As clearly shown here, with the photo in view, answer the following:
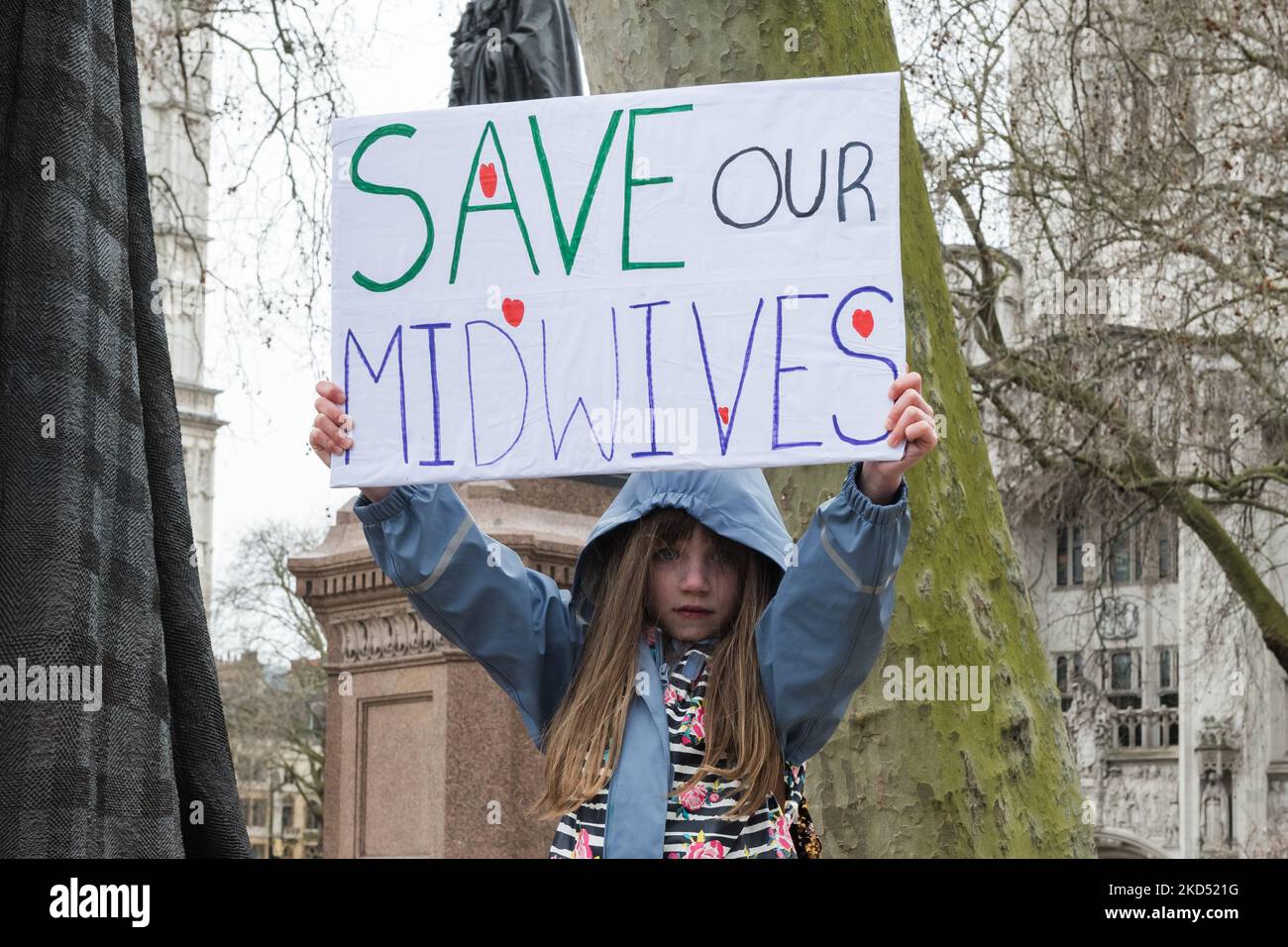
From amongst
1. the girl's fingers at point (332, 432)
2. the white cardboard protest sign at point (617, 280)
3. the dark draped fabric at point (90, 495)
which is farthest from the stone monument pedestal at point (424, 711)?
the dark draped fabric at point (90, 495)

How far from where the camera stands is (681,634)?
311 centimetres

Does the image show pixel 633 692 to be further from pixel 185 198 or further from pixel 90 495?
pixel 185 198

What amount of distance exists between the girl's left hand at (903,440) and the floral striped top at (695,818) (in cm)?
43

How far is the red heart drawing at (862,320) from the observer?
3.14 meters

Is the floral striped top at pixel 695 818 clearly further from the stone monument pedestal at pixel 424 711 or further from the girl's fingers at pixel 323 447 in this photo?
the stone monument pedestal at pixel 424 711

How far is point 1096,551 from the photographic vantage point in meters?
13.9

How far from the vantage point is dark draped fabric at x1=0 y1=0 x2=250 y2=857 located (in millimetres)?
2072

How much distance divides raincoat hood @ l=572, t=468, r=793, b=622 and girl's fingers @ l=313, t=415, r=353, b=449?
17.6 inches

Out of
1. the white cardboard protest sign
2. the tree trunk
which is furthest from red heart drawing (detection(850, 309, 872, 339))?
the tree trunk

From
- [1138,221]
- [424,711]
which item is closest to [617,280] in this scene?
[424,711]
